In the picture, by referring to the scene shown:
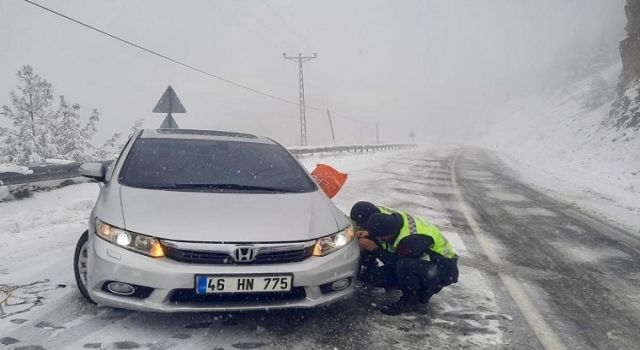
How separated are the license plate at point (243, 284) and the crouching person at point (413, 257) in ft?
3.31

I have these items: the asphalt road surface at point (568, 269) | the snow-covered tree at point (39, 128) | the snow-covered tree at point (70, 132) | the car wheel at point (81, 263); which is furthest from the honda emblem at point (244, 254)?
the snow-covered tree at point (70, 132)

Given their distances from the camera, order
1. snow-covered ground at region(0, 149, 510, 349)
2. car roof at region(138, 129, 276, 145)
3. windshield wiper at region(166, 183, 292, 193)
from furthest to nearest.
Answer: car roof at region(138, 129, 276, 145), windshield wiper at region(166, 183, 292, 193), snow-covered ground at region(0, 149, 510, 349)

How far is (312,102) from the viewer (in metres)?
110

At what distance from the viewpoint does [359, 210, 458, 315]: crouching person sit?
11.4 ft

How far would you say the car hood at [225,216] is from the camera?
2.85 metres

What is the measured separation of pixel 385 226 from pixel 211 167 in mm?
1659

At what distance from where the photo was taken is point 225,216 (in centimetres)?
304

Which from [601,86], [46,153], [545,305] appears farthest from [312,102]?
[545,305]

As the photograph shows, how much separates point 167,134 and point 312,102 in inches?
4215

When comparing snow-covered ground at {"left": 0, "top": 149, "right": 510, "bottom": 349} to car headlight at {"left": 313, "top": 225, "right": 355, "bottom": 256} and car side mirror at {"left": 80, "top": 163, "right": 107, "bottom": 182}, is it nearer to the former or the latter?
car headlight at {"left": 313, "top": 225, "right": 355, "bottom": 256}

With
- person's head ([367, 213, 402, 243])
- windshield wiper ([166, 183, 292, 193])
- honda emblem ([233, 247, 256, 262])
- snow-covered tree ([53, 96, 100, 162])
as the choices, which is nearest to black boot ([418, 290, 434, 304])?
person's head ([367, 213, 402, 243])

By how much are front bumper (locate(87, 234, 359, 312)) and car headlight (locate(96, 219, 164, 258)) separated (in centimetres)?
3

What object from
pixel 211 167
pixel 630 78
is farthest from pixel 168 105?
pixel 630 78

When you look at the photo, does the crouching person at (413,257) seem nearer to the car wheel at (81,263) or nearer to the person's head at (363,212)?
the person's head at (363,212)
